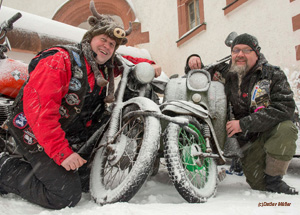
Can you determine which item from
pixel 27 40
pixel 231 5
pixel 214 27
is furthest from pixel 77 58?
pixel 214 27

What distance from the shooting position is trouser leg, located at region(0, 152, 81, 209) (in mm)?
1567

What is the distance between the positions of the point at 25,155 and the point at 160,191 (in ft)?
3.31

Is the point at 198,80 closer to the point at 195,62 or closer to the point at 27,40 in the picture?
the point at 195,62

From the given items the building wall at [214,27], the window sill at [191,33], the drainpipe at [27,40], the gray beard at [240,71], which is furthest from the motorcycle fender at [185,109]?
the window sill at [191,33]

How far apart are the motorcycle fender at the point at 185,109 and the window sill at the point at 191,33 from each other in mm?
4919

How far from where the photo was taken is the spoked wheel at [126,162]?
1.43 meters

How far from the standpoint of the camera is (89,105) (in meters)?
1.92

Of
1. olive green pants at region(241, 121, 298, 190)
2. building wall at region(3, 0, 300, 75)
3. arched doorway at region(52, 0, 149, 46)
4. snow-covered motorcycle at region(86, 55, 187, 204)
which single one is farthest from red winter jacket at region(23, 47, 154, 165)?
arched doorway at region(52, 0, 149, 46)

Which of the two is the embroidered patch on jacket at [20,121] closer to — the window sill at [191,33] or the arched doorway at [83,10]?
the window sill at [191,33]

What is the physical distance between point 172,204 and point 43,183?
869 millimetres

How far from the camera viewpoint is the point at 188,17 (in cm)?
715

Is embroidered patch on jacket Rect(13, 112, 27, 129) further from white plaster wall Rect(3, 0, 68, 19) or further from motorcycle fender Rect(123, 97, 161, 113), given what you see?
white plaster wall Rect(3, 0, 68, 19)

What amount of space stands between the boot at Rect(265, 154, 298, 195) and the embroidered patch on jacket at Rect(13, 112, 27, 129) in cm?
178

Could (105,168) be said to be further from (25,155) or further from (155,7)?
(155,7)
